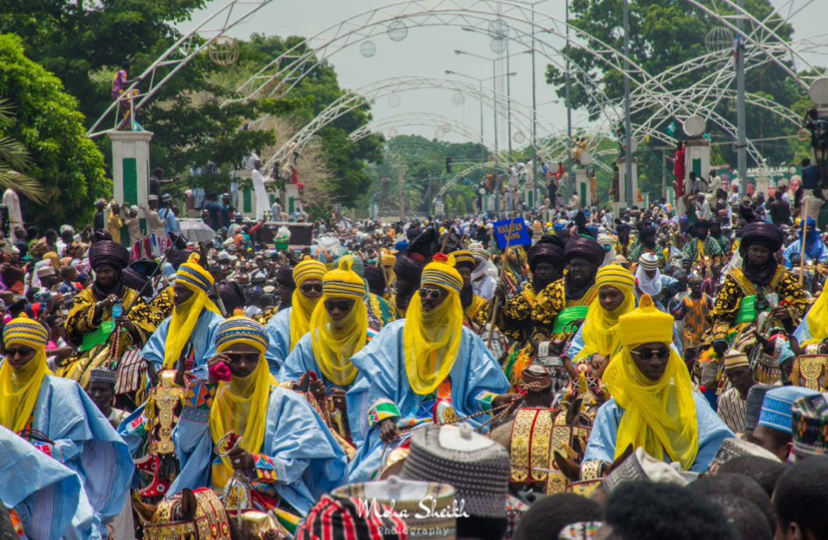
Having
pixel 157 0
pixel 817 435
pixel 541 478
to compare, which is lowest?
pixel 541 478

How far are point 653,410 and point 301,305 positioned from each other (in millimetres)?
4646

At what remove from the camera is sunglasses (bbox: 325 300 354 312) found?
9.14 m

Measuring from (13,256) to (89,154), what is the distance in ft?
40.7

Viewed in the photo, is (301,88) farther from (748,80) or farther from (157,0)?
(157,0)

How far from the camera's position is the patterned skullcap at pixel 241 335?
23.1 feet

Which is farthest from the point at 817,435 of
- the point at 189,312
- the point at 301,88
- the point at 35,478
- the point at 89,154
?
the point at 301,88

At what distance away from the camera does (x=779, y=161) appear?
85.8 metres

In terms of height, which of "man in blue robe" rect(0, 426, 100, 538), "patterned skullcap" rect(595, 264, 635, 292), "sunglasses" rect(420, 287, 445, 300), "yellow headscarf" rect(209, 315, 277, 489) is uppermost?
"patterned skullcap" rect(595, 264, 635, 292)

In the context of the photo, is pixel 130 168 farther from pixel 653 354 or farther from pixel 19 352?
pixel 653 354

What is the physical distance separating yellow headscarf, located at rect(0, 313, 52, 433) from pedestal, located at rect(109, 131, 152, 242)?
21.8m

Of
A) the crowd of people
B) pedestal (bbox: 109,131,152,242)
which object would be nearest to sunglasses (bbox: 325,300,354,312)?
the crowd of people

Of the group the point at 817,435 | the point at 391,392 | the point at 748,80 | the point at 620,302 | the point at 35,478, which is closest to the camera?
the point at 817,435

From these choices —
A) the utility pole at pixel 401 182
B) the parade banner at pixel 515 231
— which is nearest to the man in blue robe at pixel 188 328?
the parade banner at pixel 515 231

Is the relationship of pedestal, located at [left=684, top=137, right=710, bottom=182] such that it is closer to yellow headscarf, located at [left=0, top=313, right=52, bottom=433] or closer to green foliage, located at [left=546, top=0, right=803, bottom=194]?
yellow headscarf, located at [left=0, top=313, right=52, bottom=433]
